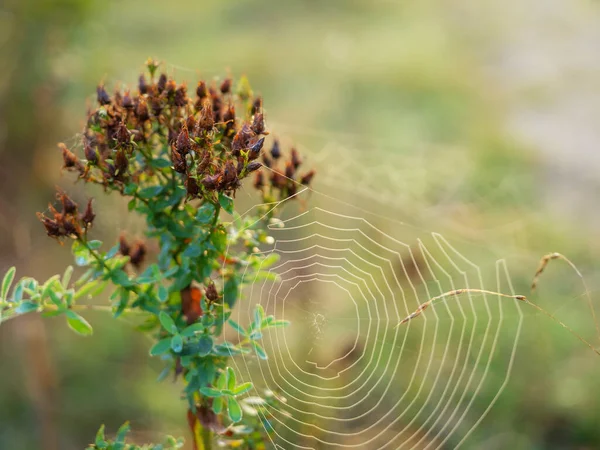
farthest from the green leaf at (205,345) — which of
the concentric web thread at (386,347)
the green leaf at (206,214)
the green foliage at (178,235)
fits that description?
the concentric web thread at (386,347)

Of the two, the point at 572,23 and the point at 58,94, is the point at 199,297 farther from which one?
the point at 572,23

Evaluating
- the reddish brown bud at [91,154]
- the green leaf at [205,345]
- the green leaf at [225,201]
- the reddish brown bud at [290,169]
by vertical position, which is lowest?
the green leaf at [205,345]

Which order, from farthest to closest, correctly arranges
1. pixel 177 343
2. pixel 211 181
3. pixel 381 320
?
pixel 381 320 → pixel 177 343 → pixel 211 181

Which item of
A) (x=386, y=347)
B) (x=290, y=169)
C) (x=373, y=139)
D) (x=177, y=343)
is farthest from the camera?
→ (x=373, y=139)

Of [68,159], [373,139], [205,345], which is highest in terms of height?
[373,139]

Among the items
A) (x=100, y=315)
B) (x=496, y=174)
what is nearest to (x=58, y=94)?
(x=100, y=315)

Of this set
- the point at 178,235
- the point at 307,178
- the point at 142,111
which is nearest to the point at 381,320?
the point at 307,178

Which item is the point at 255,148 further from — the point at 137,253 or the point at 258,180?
the point at 137,253

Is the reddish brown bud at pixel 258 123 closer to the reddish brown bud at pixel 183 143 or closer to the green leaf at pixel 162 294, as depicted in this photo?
the reddish brown bud at pixel 183 143

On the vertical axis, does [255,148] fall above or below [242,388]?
above
